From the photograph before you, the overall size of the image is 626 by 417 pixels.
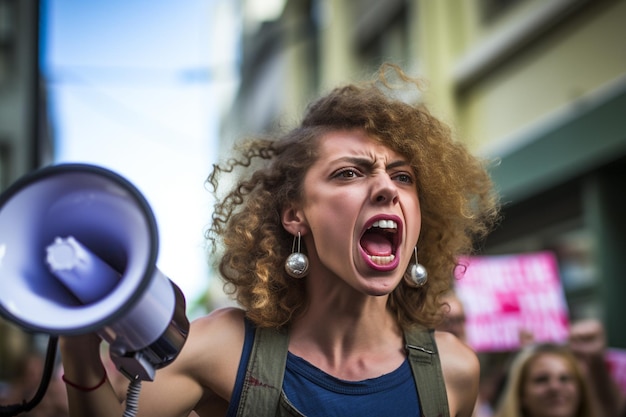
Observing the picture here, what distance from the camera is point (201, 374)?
253 centimetres

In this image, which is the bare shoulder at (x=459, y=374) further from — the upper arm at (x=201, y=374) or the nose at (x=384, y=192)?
the upper arm at (x=201, y=374)

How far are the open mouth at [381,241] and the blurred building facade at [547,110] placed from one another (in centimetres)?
238

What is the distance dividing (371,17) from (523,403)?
416 inches

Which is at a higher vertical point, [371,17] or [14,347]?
[371,17]

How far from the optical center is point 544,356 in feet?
15.8

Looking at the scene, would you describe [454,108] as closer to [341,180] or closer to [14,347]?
[341,180]

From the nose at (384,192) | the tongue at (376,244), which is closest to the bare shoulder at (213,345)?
the tongue at (376,244)

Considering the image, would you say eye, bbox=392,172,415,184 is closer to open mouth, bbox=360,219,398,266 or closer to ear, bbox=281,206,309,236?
open mouth, bbox=360,219,398,266

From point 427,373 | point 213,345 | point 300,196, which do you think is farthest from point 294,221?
point 427,373

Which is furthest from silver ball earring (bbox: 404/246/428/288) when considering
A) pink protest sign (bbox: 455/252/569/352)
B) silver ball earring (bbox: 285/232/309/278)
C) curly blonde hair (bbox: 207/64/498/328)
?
pink protest sign (bbox: 455/252/569/352)

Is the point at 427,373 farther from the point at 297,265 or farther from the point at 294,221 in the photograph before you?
the point at 294,221

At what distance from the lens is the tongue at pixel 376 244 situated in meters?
2.59

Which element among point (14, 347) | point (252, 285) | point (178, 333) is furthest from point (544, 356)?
point (14, 347)

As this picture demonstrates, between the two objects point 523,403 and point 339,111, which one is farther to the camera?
point 523,403
